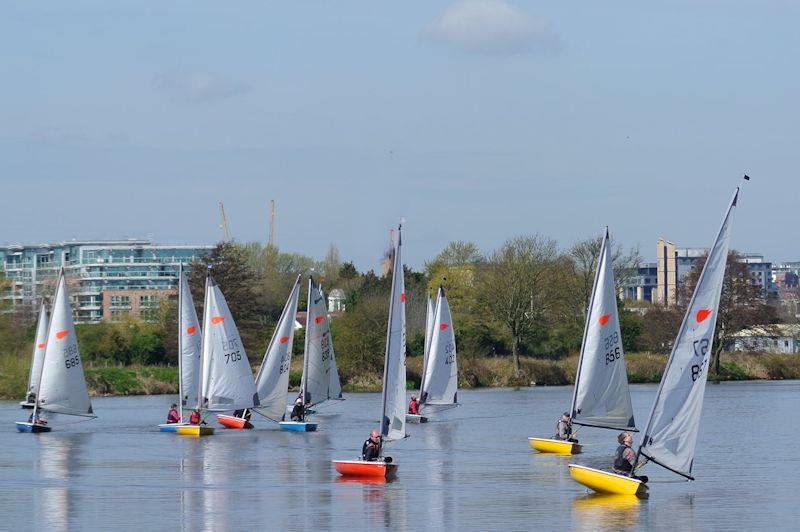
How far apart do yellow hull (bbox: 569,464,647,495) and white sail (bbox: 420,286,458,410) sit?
27.8 meters

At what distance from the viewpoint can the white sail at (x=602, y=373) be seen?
38906 millimetres

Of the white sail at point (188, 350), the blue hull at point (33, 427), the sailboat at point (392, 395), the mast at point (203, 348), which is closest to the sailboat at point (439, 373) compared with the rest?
the white sail at point (188, 350)

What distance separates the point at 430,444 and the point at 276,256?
115407 mm

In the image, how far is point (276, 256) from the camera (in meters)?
162

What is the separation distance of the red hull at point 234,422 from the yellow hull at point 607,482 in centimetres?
2511

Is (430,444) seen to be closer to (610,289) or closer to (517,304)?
(610,289)

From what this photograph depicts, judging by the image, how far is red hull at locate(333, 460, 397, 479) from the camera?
111 feet

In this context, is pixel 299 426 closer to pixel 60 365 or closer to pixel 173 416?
pixel 173 416

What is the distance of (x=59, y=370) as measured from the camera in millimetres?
52125

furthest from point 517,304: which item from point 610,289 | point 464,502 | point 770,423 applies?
point 464,502

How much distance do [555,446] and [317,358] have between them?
1637 cm

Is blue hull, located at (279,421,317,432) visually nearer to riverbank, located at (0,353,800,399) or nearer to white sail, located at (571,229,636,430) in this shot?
white sail, located at (571,229,636,430)

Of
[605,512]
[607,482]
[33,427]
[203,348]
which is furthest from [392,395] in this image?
[33,427]

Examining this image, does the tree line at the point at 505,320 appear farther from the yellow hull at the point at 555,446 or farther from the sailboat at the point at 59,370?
the yellow hull at the point at 555,446
